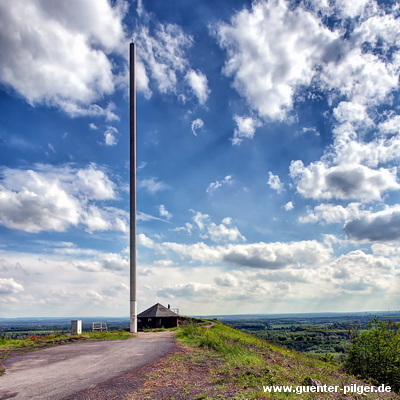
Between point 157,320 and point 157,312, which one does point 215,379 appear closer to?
point 157,320

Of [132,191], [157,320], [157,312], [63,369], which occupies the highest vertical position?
[132,191]

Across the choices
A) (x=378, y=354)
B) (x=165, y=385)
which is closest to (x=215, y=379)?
(x=165, y=385)

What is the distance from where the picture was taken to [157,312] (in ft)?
148

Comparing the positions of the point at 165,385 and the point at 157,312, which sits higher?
the point at 157,312

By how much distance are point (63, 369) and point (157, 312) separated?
32926 millimetres

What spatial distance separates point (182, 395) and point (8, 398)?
459 centimetres

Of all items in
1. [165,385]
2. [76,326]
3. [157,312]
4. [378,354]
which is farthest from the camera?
[157,312]

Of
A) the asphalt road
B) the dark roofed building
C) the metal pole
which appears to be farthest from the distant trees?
the dark roofed building

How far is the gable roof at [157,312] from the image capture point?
44.5m

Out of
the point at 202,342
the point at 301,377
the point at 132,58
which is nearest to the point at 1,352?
the point at 202,342

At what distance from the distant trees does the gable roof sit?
896 inches

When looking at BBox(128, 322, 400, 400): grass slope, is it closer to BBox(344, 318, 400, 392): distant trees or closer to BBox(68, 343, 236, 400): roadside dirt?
BBox(68, 343, 236, 400): roadside dirt

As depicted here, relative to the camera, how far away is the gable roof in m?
44.5

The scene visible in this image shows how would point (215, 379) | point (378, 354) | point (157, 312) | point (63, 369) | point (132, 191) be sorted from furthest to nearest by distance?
point (157, 312)
point (132, 191)
point (378, 354)
point (63, 369)
point (215, 379)
